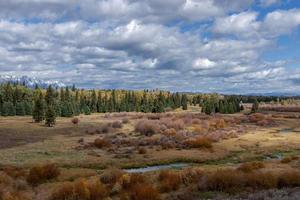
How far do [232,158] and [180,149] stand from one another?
28.4ft

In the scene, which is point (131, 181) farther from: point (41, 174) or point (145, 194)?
point (41, 174)

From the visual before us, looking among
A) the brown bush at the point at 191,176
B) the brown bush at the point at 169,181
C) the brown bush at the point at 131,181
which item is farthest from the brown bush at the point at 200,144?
the brown bush at the point at 131,181

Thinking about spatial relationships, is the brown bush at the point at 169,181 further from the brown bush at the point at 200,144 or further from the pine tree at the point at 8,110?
the pine tree at the point at 8,110

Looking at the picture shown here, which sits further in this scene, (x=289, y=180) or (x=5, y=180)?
(x=5, y=180)

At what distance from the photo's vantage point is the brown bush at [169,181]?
71.5 feet

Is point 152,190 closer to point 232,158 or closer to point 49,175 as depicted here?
point 49,175

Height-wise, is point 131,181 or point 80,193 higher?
point 80,193

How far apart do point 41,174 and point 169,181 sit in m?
10.1

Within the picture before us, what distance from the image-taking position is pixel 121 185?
22.7 metres

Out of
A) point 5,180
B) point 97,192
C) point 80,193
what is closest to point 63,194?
point 80,193

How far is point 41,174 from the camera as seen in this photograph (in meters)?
28.3

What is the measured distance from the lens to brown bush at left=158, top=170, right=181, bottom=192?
71.5 ft

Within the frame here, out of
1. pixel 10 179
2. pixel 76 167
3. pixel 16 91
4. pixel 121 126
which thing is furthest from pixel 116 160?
pixel 16 91

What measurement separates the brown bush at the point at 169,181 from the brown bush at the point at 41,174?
8.36 meters
